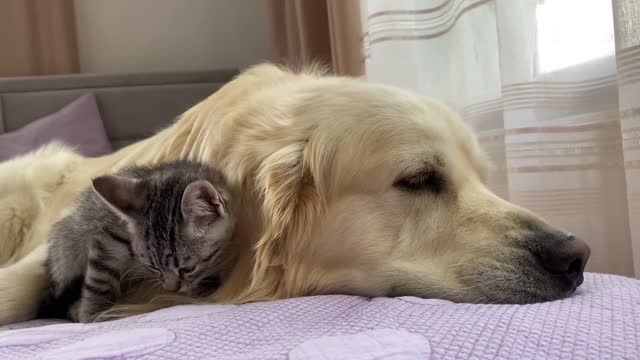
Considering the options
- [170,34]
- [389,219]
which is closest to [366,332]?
[389,219]

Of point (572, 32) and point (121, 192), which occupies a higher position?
point (572, 32)

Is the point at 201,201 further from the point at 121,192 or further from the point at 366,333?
the point at 366,333

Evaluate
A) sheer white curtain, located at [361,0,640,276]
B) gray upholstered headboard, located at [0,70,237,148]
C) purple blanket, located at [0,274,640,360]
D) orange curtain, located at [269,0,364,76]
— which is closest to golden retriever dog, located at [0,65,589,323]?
purple blanket, located at [0,274,640,360]

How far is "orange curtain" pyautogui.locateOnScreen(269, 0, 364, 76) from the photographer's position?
9.27 ft

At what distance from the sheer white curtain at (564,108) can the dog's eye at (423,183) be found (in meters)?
0.52

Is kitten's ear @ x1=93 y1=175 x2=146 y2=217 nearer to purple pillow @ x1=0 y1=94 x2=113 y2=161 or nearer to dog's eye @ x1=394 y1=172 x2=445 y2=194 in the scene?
dog's eye @ x1=394 y1=172 x2=445 y2=194

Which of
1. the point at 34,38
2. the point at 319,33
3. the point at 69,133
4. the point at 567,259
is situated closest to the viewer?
the point at 567,259

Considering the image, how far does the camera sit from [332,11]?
2912mm

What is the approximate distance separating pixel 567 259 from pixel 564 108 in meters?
0.76

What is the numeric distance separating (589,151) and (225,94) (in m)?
0.94

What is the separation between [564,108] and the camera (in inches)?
69.0

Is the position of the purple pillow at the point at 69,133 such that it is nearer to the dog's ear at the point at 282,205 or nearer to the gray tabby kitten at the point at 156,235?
the gray tabby kitten at the point at 156,235

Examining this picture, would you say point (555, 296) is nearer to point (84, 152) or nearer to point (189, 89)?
point (84, 152)

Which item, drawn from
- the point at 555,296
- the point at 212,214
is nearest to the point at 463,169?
the point at 555,296
